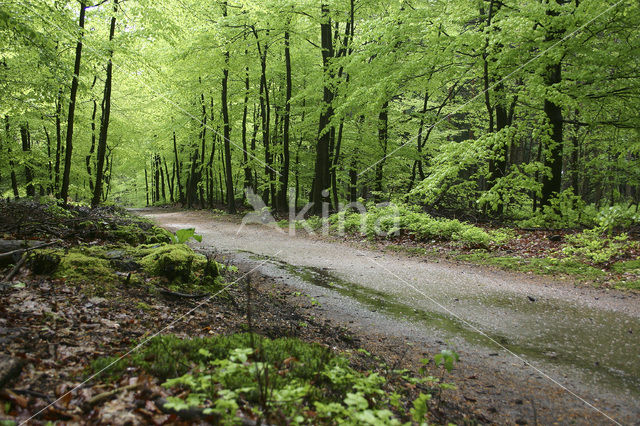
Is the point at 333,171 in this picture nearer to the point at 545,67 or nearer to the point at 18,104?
the point at 545,67

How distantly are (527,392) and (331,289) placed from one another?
3446 millimetres

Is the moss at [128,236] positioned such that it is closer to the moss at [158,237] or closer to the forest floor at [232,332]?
the moss at [158,237]

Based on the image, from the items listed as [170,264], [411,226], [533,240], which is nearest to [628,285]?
[533,240]

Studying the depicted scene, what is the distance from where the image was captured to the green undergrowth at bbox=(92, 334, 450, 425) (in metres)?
1.98

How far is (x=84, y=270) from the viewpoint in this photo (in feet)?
13.9

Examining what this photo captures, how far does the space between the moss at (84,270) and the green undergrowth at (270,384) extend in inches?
71.6

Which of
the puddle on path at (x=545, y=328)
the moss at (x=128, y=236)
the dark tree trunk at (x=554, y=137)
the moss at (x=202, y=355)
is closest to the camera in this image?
the moss at (x=202, y=355)

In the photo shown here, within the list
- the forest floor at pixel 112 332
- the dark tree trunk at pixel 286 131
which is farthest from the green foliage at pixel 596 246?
the dark tree trunk at pixel 286 131

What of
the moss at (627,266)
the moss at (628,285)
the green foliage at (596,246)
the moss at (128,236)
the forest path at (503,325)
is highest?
the moss at (128,236)

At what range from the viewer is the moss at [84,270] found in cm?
404

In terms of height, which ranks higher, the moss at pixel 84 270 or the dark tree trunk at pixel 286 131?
the dark tree trunk at pixel 286 131

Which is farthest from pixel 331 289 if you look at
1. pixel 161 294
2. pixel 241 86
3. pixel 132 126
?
pixel 132 126

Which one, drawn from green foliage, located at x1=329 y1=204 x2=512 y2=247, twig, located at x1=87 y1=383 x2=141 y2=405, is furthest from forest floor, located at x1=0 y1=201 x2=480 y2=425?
green foliage, located at x1=329 y1=204 x2=512 y2=247

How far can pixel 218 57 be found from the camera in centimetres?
1623
